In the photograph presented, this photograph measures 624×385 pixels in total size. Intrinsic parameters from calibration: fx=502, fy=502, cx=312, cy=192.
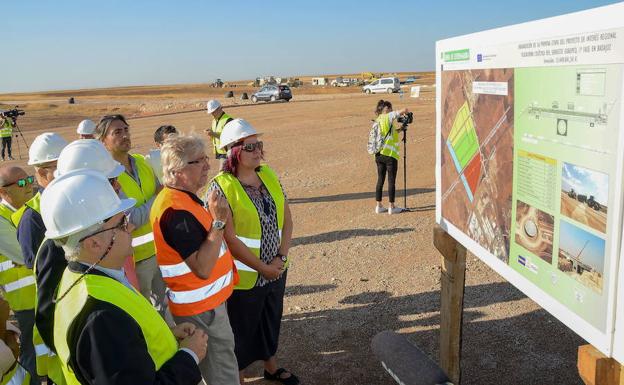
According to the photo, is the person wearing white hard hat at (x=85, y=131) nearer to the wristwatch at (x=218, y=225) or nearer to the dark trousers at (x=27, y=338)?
the dark trousers at (x=27, y=338)

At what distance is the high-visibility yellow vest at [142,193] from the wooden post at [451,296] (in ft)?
7.53

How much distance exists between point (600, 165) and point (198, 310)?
2.32 metres

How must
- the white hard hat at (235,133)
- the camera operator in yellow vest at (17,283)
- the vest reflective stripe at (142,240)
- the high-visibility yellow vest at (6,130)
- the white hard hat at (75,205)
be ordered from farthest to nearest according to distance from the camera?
the high-visibility yellow vest at (6,130) → the vest reflective stripe at (142,240) → the white hard hat at (235,133) → the camera operator in yellow vest at (17,283) → the white hard hat at (75,205)

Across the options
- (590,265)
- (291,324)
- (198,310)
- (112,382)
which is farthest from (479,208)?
(291,324)

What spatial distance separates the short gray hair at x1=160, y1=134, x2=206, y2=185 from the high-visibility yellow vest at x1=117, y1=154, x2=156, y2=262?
1129 millimetres

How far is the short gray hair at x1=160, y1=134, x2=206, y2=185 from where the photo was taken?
3080 mm

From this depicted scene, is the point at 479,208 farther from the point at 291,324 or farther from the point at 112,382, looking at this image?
the point at 291,324

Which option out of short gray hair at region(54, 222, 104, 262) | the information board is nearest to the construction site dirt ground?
short gray hair at region(54, 222, 104, 262)

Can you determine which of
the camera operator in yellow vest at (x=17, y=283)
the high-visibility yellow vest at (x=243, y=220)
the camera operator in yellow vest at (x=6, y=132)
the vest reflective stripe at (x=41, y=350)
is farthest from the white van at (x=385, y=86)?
the vest reflective stripe at (x=41, y=350)

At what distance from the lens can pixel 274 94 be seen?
4128 cm

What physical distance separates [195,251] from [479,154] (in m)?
1.72

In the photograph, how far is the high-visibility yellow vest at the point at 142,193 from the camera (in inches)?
164

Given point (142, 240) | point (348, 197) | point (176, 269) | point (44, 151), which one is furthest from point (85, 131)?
point (348, 197)

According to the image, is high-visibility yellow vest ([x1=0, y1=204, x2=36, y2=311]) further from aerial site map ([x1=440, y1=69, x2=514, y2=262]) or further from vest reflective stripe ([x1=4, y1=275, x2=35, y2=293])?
aerial site map ([x1=440, y1=69, x2=514, y2=262])
